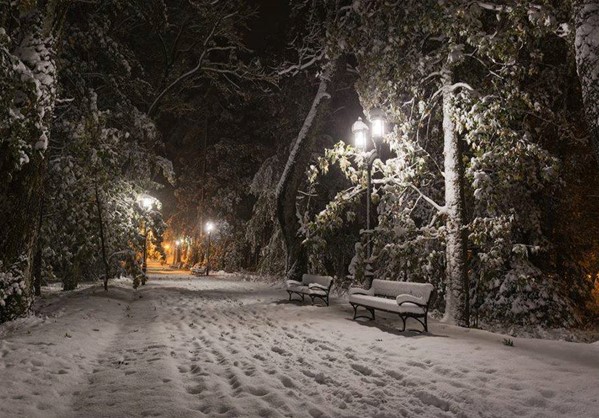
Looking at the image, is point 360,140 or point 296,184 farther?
point 296,184

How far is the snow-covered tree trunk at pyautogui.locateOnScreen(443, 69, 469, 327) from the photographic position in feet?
29.0

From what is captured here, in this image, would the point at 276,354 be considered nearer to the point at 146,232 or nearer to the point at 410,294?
the point at 410,294

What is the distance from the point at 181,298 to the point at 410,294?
7.78 meters

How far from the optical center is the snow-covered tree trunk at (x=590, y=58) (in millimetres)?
4945

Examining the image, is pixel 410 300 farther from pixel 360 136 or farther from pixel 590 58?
pixel 360 136

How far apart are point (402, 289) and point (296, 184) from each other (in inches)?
316

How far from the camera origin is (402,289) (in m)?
8.45

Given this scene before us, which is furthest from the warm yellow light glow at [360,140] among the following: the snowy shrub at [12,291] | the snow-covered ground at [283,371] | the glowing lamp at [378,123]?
the snowy shrub at [12,291]

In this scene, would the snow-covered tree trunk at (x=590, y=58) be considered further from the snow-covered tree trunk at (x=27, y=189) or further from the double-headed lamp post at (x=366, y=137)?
the snow-covered tree trunk at (x=27, y=189)

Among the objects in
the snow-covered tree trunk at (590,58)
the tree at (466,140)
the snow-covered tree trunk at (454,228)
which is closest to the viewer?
the snow-covered tree trunk at (590,58)

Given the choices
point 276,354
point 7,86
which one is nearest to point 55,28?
point 7,86

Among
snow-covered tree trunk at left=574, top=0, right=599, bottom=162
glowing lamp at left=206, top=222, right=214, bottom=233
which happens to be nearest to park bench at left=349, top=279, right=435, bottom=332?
snow-covered tree trunk at left=574, top=0, right=599, bottom=162

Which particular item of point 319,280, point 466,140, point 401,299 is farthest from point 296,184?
point 401,299

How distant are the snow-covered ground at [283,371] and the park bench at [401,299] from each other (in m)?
0.42
